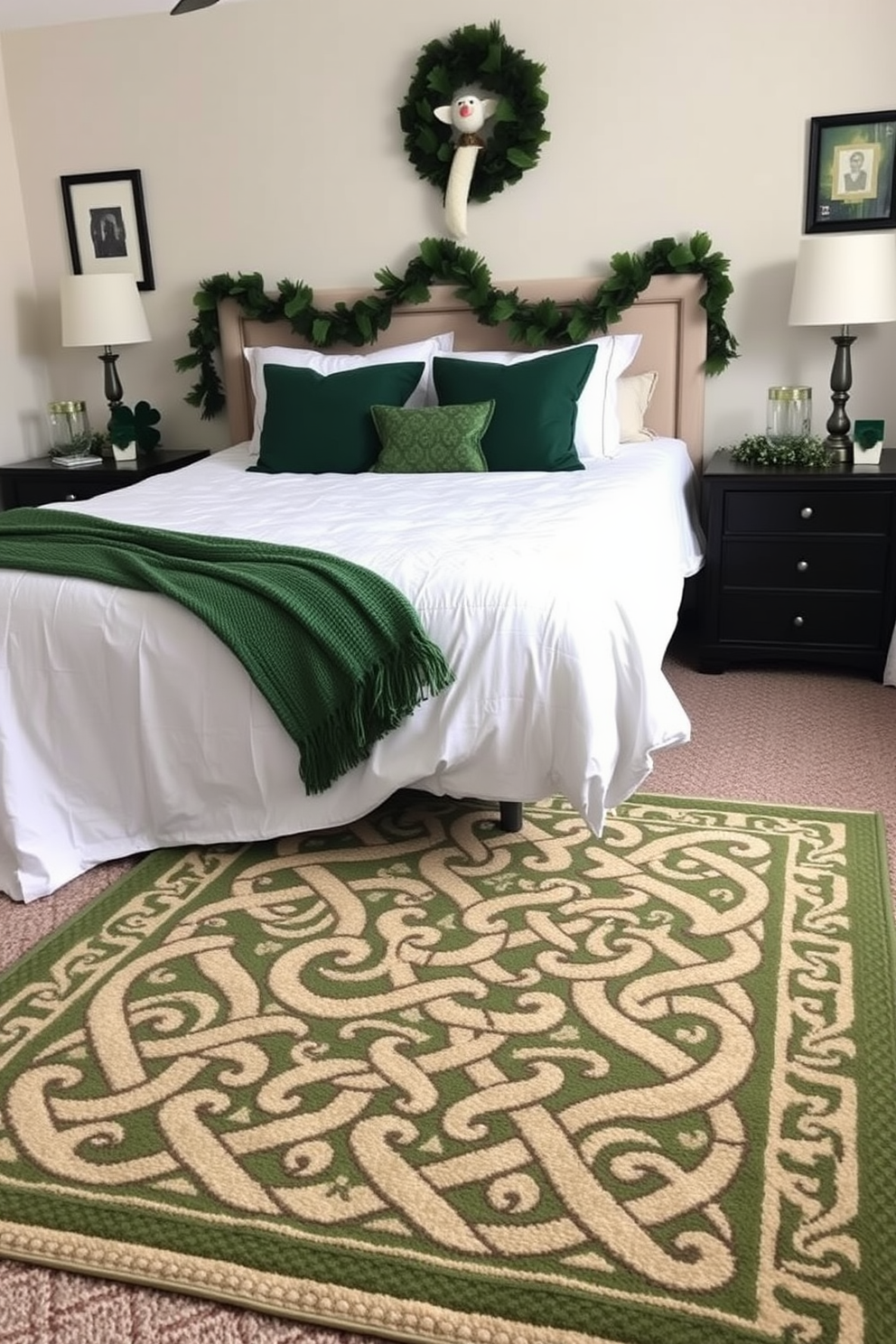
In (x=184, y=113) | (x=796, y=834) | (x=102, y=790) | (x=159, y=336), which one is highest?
(x=184, y=113)

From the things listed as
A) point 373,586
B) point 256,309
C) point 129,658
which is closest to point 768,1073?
point 373,586

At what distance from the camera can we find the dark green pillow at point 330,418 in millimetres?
3836

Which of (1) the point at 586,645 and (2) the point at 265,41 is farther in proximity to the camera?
(2) the point at 265,41

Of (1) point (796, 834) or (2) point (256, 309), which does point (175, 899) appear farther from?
(2) point (256, 309)

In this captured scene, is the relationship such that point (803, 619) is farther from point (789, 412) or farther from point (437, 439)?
point (437, 439)

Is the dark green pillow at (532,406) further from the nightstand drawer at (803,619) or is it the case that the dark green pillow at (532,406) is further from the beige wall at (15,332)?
the beige wall at (15,332)

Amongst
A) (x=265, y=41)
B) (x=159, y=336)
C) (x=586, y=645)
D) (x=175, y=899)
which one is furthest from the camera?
(x=159, y=336)

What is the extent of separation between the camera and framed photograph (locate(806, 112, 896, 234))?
3.76 m

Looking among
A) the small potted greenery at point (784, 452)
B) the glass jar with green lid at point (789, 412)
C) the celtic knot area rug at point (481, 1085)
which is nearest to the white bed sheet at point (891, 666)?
the small potted greenery at point (784, 452)

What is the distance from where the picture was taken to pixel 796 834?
2662 millimetres

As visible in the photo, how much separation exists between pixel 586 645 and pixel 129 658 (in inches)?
38.6

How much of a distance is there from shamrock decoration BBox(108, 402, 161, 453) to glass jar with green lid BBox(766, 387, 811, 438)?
2.43m

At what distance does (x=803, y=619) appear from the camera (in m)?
3.71

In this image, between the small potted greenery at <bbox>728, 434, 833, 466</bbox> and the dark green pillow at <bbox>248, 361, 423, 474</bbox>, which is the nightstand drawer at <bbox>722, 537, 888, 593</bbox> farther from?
the dark green pillow at <bbox>248, 361, 423, 474</bbox>
